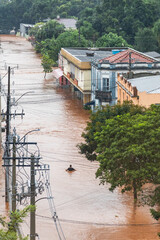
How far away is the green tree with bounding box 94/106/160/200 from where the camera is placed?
31688 mm

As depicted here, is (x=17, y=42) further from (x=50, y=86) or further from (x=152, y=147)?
(x=152, y=147)

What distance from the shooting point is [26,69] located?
4264 inches

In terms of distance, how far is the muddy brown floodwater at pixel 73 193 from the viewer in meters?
32.3

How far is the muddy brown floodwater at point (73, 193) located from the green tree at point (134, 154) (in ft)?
7.31

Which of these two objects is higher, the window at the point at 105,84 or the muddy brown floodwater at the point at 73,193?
the window at the point at 105,84

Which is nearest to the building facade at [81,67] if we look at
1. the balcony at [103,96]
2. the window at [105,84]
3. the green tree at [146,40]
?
the window at [105,84]

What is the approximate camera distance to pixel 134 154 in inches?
1244

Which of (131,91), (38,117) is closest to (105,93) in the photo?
(38,117)

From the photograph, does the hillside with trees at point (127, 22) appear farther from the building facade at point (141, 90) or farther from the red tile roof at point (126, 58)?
the building facade at point (141, 90)

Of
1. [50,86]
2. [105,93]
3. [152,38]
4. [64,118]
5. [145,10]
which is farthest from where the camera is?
[145,10]

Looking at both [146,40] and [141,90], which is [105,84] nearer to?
[141,90]

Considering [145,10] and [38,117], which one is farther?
[145,10]

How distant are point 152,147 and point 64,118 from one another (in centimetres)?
3410

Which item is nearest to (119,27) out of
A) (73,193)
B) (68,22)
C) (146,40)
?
(146,40)
